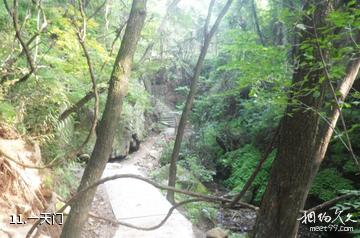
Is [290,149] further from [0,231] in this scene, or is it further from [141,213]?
[141,213]

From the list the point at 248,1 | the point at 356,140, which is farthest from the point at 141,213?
the point at 248,1

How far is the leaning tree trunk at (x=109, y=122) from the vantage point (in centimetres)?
333

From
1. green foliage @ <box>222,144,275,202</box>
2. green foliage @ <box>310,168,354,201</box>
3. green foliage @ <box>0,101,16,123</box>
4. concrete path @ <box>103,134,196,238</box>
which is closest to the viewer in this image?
green foliage @ <box>0,101,16,123</box>

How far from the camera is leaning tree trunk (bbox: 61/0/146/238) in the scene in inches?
131

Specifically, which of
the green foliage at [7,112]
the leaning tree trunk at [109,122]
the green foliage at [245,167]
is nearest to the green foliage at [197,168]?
the green foliage at [245,167]

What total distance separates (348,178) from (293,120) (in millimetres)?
5525

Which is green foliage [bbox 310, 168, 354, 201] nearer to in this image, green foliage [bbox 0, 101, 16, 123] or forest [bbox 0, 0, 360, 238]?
forest [bbox 0, 0, 360, 238]

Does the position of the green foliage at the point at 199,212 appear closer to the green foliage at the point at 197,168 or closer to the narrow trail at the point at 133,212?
the narrow trail at the point at 133,212

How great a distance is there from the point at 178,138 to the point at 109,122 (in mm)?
3751

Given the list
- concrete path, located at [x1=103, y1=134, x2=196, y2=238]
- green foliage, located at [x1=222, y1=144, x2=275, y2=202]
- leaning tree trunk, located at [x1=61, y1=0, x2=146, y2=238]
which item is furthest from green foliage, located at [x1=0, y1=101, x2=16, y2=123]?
green foliage, located at [x1=222, y1=144, x2=275, y2=202]

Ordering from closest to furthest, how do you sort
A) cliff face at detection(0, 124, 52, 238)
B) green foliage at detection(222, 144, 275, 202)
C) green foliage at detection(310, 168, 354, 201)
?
cliff face at detection(0, 124, 52, 238) < green foliage at detection(310, 168, 354, 201) < green foliage at detection(222, 144, 275, 202)

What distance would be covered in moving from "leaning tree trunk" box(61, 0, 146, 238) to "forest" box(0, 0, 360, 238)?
0.04 ft

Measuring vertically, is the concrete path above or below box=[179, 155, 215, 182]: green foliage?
above

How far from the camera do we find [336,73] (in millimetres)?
1928
